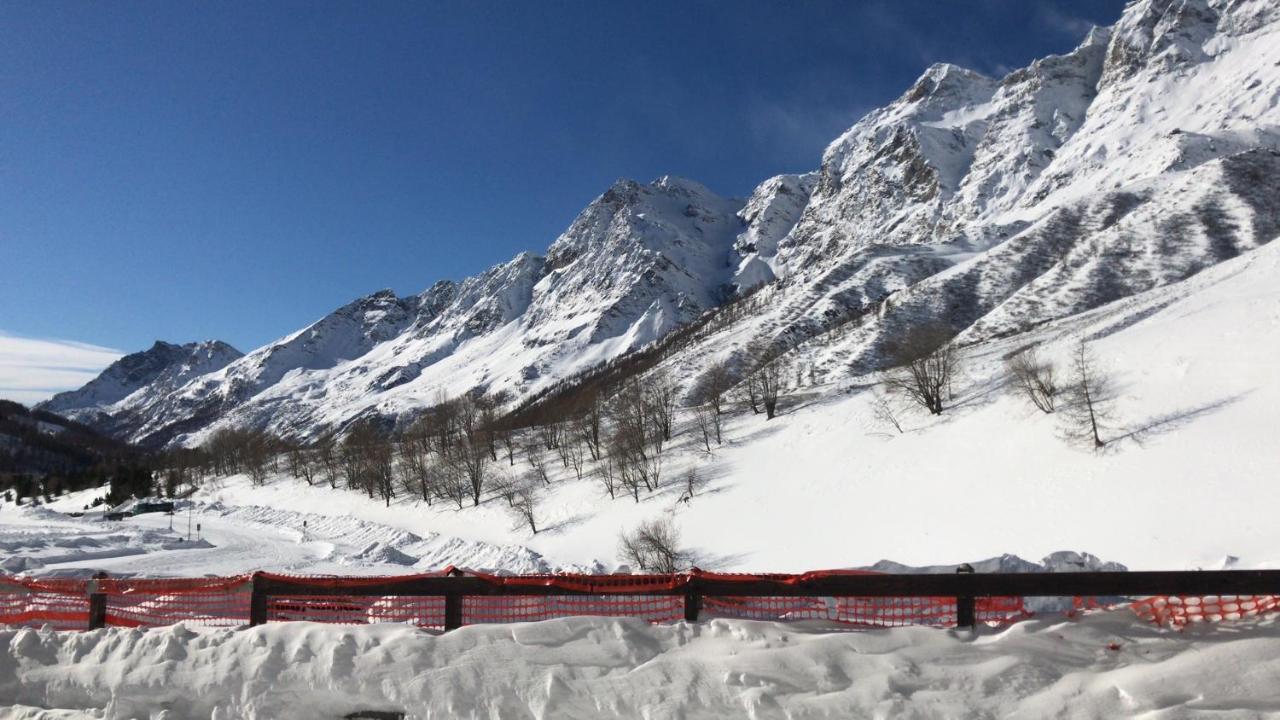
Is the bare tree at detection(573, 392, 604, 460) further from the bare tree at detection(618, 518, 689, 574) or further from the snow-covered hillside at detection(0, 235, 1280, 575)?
the bare tree at detection(618, 518, 689, 574)

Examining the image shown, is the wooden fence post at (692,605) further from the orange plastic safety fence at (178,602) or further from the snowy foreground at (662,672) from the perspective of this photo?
the orange plastic safety fence at (178,602)

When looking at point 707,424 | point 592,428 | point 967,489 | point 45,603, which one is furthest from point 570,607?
point 592,428

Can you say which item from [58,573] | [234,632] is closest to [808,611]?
[234,632]

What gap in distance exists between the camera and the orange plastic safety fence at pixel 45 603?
26.3 feet

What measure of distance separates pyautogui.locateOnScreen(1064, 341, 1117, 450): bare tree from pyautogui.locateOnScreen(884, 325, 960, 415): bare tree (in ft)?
29.9

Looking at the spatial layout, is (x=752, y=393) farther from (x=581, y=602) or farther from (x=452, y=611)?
(x=452, y=611)

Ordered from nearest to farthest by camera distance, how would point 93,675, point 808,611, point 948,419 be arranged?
point 808,611, point 93,675, point 948,419

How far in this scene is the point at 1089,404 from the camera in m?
29.5

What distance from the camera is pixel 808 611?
611cm

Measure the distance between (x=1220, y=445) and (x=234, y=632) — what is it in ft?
107

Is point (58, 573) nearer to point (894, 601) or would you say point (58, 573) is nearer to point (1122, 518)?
point (894, 601)

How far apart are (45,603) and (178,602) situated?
8.55 feet

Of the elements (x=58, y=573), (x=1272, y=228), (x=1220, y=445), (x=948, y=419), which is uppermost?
(x=1272, y=228)

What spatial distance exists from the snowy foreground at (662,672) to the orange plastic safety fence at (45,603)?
1258 millimetres
